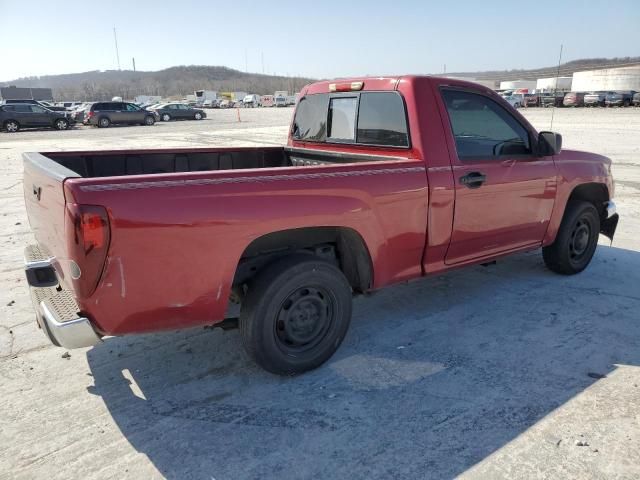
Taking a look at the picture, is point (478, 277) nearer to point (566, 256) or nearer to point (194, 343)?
point (566, 256)

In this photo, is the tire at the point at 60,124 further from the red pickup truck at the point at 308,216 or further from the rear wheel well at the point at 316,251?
the rear wheel well at the point at 316,251

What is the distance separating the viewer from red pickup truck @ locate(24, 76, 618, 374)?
2.49 meters

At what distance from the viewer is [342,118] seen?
4.35 meters

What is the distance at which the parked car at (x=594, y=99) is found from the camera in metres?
42.2

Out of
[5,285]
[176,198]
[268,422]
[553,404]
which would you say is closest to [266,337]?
[268,422]

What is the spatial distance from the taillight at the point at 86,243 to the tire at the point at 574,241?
4193 mm

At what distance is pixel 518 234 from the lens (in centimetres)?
435

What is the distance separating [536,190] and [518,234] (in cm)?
42

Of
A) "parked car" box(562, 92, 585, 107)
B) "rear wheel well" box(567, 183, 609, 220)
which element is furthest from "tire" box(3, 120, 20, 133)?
"parked car" box(562, 92, 585, 107)

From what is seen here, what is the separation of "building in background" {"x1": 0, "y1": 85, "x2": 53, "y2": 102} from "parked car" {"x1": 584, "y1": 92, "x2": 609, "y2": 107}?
72454 millimetres

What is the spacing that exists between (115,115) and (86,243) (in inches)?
1310

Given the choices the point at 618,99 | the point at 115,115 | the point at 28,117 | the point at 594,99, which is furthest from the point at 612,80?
the point at 28,117

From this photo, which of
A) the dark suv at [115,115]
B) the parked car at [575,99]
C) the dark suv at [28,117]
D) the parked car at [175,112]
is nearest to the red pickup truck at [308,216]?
the dark suv at [28,117]

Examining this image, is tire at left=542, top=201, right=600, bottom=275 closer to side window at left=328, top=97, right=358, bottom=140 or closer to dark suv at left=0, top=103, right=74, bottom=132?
side window at left=328, top=97, right=358, bottom=140
